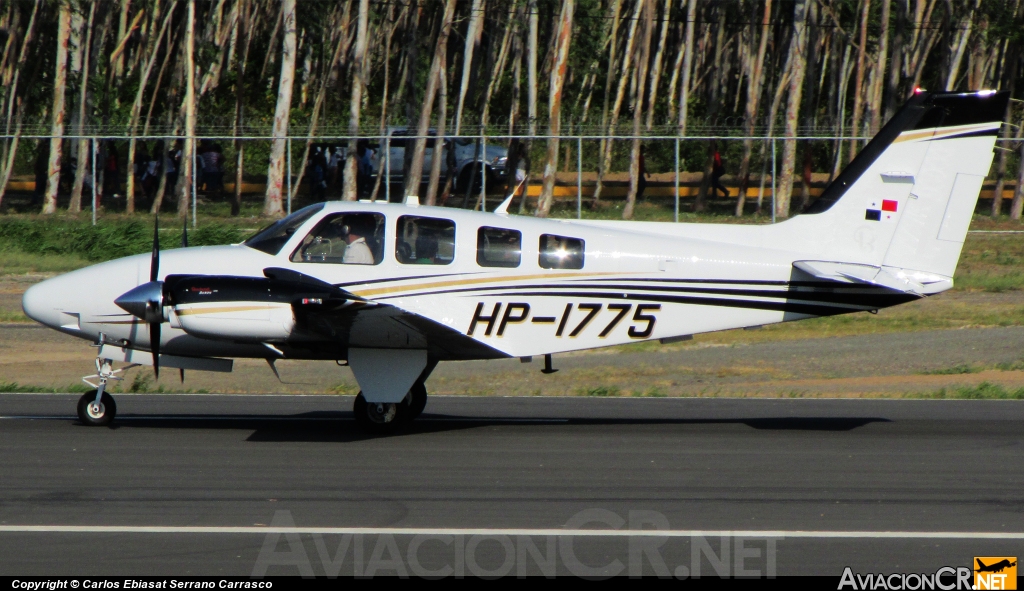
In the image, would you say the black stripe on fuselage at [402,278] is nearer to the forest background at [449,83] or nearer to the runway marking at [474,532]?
the runway marking at [474,532]

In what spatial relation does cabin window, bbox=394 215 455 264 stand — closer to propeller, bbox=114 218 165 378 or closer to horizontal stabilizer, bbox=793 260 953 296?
propeller, bbox=114 218 165 378

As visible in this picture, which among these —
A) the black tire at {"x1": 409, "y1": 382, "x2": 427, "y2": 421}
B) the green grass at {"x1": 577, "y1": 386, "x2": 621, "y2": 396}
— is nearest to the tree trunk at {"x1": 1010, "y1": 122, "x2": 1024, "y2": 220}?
the green grass at {"x1": 577, "y1": 386, "x2": 621, "y2": 396}

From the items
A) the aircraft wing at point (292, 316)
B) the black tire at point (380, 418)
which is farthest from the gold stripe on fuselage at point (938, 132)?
the black tire at point (380, 418)

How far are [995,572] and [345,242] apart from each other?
6524 mm

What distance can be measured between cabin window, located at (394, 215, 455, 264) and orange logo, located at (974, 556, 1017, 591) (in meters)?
5.65

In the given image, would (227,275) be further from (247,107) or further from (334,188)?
(247,107)

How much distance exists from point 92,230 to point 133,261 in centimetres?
1642

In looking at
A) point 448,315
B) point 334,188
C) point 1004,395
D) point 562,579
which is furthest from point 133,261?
point 334,188

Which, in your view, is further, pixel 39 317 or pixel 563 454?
pixel 39 317

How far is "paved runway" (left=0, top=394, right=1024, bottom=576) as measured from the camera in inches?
268

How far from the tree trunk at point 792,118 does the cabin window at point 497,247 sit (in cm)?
1849

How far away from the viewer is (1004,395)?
46.6 ft

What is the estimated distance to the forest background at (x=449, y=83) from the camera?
30.6 meters

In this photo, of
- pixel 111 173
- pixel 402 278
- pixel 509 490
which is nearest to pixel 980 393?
pixel 402 278
